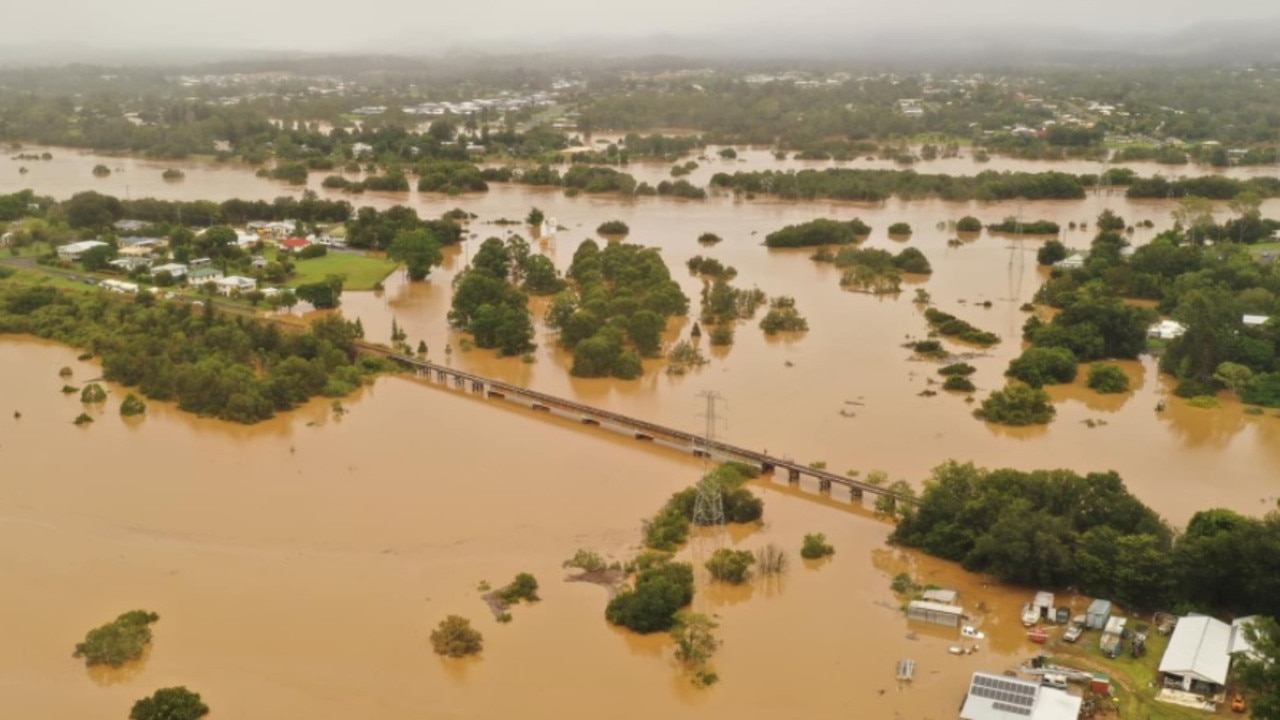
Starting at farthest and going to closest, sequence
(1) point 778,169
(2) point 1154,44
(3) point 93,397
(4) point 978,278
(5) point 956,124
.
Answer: (2) point 1154,44 → (5) point 956,124 → (1) point 778,169 → (4) point 978,278 → (3) point 93,397

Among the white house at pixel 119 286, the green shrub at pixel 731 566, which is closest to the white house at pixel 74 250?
the white house at pixel 119 286

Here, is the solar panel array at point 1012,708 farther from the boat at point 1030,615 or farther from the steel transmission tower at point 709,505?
the steel transmission tower at point 709,505

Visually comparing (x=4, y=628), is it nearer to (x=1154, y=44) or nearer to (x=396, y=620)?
(x=396, y=620)

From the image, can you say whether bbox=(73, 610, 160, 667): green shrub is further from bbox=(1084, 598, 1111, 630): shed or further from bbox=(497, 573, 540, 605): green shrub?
bbox=(1084, 598, 1111, 630): shed

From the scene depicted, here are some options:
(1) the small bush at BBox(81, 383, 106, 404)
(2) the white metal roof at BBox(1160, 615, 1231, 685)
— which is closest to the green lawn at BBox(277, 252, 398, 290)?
(1) the small bush at BBox(81, 383, 106, 404)

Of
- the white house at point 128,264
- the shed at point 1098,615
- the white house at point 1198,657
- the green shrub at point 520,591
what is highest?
the white house at point 128,264

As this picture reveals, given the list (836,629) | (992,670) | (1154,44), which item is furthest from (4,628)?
(1154,44)
